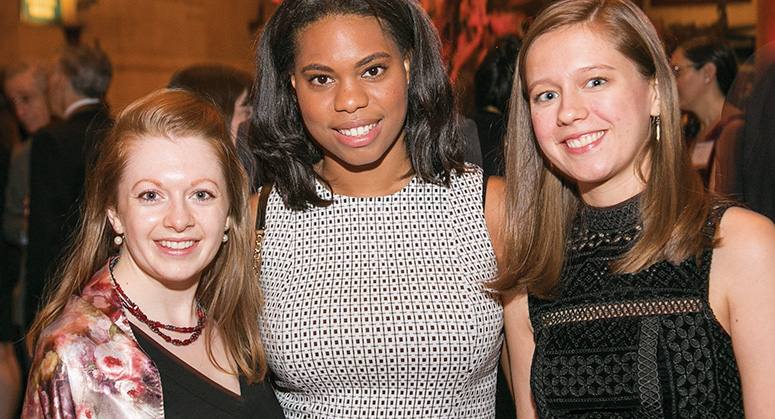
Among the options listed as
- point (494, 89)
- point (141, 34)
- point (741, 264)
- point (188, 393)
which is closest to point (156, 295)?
point (188, 393)

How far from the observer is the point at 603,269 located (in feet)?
5.97

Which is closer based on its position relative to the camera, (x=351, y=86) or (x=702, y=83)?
(x=351, y=86)

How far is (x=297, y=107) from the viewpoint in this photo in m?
2.28

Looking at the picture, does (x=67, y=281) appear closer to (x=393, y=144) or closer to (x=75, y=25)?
(x=393, y=144)

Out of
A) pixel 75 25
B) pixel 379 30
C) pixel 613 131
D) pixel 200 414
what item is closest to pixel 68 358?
pixel 200 414

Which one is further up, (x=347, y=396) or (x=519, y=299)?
(x=519, y=299)

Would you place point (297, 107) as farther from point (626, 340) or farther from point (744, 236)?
point (744, 236)

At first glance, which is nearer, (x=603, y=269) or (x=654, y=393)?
(x=654, y=393)

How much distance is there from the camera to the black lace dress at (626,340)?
1.65 m

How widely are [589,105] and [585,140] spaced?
0.08 m

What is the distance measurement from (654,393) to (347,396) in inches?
29.4

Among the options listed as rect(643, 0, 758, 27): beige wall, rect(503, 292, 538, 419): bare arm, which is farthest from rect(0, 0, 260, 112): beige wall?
rect(503, 292, 538, 419): bare arm

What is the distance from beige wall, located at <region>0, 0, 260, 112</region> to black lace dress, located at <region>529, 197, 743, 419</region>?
18.5ft

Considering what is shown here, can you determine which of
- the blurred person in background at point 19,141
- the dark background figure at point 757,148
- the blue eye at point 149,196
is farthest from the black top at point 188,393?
the dark background figure at point 757,148
